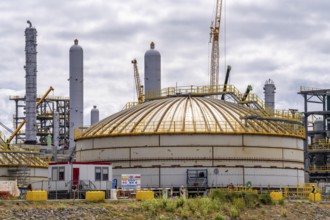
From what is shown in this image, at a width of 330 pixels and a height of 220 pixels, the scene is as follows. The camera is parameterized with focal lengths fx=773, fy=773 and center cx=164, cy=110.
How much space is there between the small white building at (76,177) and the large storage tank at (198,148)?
10494 millimetres

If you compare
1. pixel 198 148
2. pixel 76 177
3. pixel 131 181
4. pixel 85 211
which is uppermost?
pixel 198 148

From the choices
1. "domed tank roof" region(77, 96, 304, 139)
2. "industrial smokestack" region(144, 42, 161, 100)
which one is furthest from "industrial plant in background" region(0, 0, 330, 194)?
"industrial smokestack" region(144, 42, 161, 100)

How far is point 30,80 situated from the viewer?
406ft

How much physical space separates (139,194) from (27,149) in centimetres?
5707

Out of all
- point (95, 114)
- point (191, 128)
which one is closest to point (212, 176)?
point (191, 128)

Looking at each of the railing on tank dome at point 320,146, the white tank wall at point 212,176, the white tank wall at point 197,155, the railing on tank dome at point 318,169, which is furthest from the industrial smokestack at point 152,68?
the white tank wall at point 212,176

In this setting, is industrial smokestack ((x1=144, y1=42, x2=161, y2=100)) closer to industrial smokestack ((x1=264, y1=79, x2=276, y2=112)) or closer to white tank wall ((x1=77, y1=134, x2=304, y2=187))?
industrial smokestack ((x1=264, y1=79, x2=276, y2=112))

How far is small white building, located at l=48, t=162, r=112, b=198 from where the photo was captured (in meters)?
63.5

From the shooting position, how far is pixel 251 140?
3056 inches

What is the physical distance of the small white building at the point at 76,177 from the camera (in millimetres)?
63469

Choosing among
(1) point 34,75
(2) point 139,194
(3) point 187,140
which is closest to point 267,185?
(3) point 187,140

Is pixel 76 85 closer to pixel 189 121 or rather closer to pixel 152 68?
pixel 152 68

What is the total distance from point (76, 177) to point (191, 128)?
16.2 m

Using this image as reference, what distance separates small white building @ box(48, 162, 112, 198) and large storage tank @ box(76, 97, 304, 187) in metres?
10.5
